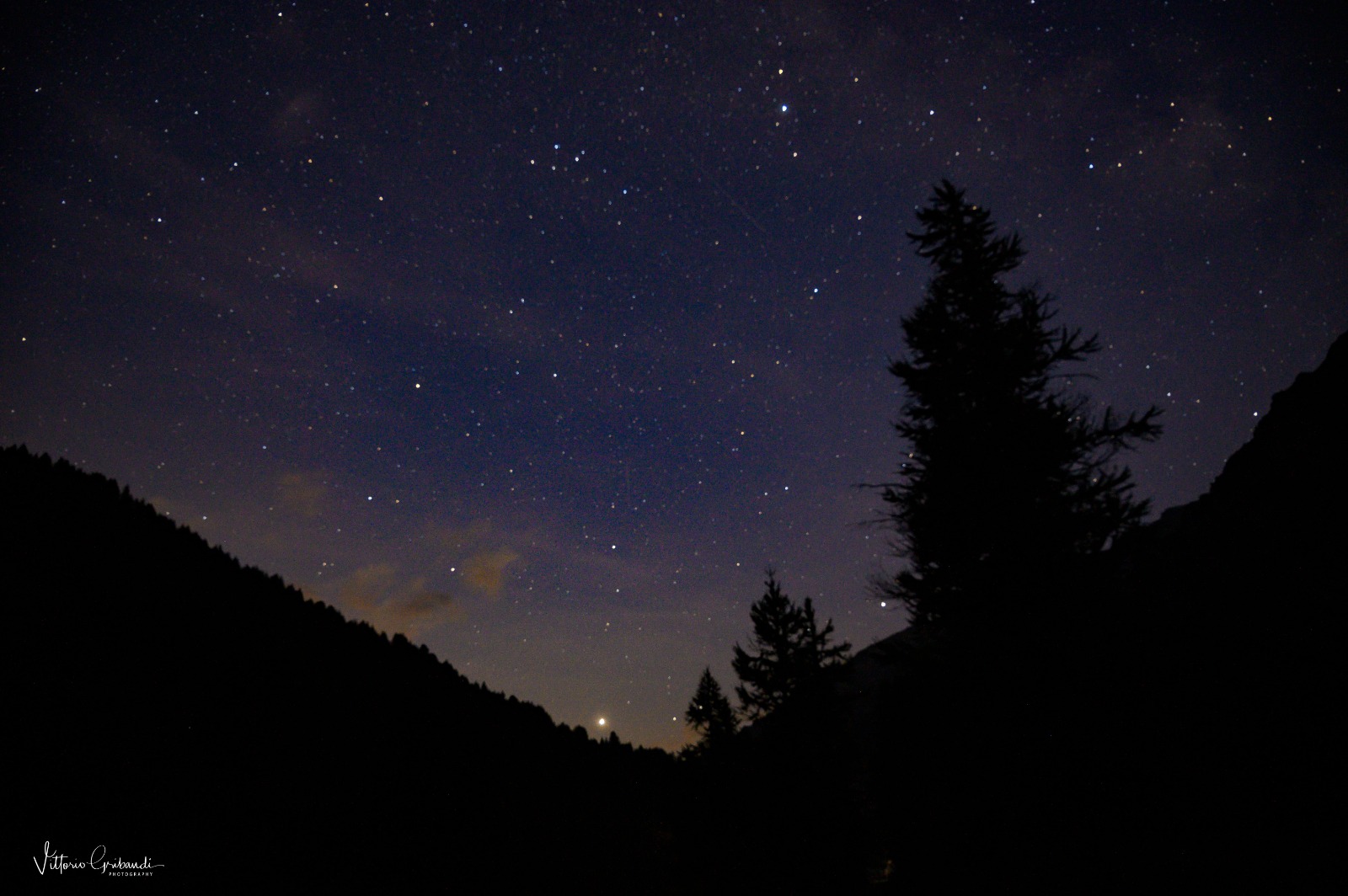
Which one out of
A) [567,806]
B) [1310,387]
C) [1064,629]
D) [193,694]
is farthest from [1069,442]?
[567,806]

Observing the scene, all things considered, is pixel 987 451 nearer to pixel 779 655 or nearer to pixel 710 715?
pixel 779 655

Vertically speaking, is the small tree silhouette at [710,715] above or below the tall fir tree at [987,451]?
below

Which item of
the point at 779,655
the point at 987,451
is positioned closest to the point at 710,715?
the point at 779,655

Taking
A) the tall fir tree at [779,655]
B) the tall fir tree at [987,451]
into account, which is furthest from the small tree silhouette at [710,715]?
the tall fir tree at [987,451]

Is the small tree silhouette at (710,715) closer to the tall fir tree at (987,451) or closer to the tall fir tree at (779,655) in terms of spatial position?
the tall fir tree at (779,655)

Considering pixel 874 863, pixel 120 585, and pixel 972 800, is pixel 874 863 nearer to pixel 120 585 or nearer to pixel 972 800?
pixel 972 800

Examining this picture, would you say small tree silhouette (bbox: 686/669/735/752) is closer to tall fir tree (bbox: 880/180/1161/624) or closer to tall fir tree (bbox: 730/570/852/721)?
tall fir tree (bbox: 730/570/852/721)

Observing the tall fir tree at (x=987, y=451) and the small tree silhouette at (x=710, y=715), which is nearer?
the tall fir tree at (x=987, y=451)

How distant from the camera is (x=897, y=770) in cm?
1098

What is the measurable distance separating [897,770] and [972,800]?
361 centimetres

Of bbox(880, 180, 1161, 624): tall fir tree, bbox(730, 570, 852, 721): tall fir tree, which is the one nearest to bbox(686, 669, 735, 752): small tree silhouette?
bbox(730, 570, 852, 721): tall fir tree

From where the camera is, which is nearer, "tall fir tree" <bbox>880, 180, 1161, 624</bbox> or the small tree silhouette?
"tall fir tree" <bbox>880, 180, 1161, 624</bbox>

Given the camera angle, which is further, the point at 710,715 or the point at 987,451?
the point at 710,715

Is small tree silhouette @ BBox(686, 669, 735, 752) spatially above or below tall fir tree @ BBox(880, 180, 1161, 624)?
below
